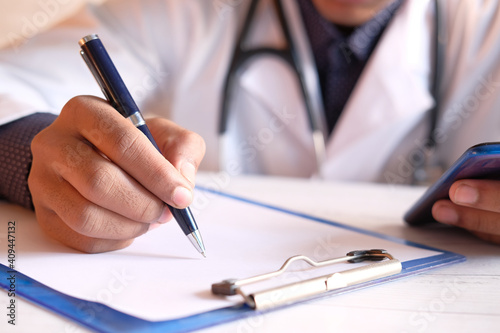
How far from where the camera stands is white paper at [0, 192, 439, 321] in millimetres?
319

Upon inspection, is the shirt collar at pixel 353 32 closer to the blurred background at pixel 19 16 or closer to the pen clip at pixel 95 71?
the pen clip at pixel 95 71

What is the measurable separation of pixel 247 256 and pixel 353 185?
0.44 metres

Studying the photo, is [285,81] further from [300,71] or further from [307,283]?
[307,283]

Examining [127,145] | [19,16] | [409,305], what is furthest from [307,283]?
[19,16]

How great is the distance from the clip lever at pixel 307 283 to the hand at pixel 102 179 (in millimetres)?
93

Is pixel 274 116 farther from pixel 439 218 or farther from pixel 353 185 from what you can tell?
pixel 439 218

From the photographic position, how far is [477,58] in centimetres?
93

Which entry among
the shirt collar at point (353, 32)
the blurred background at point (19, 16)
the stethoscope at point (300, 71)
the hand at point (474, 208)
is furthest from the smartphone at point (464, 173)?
the blurred background at point (19, 16)

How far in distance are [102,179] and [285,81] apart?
65 centimetres

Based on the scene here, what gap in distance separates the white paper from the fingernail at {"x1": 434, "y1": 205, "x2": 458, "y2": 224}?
0.24ft

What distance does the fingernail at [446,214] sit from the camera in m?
0.51

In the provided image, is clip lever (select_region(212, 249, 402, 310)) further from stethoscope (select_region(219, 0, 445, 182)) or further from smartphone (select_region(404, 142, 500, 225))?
stethoscope (select_region(219, 0, 445, 182))

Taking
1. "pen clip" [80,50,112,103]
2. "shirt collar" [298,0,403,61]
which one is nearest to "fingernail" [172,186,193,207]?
"pen clip" [80,50,112,103]

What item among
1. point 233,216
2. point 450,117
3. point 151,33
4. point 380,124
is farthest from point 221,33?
point 233,216
